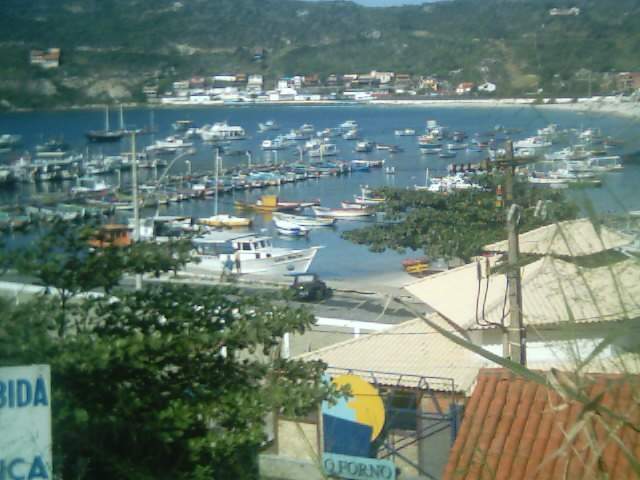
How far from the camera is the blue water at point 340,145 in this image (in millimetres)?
1063

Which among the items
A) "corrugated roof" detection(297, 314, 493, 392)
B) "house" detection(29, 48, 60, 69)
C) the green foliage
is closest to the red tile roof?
"corrugated roof" detection(297, 314, 493, 392)

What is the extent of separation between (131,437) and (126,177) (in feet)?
42.5

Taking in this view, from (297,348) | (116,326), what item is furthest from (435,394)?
(116,326)

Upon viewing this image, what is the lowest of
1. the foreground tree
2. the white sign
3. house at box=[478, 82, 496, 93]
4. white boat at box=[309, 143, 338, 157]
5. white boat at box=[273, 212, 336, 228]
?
white boat at box=[273, 212, 336, 228]

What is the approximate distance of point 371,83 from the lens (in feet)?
75.5

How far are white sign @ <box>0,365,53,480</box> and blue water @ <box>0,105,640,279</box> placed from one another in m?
0.78

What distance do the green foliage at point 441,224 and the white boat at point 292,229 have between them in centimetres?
507

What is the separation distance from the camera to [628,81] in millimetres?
1165

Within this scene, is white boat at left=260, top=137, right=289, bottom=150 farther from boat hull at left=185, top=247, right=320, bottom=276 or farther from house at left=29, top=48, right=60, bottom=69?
house at left=29, top=48, right=60, bottom=69

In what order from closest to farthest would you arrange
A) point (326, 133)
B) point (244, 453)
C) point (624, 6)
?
1. point (624, 6)
2. point (244, 453)
3. point (326, 133)

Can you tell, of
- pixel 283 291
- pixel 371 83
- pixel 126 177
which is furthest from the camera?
pixel 371 83

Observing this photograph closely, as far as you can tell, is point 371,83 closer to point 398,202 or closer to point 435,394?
point 398,202

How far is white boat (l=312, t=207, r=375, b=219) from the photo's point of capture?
20.7 meters

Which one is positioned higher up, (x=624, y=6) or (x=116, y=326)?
(x=624, y=6)
